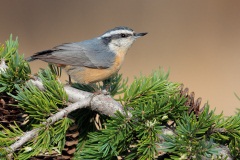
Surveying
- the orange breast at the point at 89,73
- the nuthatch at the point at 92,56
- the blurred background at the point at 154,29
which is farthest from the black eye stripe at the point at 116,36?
the blurred background at the point at 154,29

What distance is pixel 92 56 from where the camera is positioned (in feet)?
6.44

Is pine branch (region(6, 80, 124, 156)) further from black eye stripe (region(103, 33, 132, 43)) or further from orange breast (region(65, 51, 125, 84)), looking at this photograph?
black eye stripe (region(103, 33, 132, 43))

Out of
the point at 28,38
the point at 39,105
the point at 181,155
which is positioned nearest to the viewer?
the point at 181,155

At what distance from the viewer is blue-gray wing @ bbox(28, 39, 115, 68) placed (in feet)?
5.85

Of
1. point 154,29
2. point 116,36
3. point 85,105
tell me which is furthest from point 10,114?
point 154,29

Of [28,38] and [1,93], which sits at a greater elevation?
[1,93]

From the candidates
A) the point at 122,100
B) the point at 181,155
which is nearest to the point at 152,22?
the point at 122,100

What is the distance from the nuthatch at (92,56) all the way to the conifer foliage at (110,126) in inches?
20.8

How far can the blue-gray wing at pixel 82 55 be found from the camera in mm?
1784

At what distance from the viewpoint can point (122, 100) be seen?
1.24 meters

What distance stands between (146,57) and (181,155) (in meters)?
2.26

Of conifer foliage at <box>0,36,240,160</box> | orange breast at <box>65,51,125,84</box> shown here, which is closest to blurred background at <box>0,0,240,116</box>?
orange breast at <box>65,51,125,84</box>

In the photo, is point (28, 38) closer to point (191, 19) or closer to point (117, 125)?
point (191, 19)

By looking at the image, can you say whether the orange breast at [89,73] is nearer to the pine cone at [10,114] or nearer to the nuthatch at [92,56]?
the nuthatch at [92,56]
